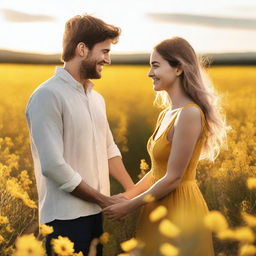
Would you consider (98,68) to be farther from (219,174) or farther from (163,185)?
(219,174)

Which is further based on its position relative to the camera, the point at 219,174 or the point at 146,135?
the point at 146,135

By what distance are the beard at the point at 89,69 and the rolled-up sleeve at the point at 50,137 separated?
0.78 feet

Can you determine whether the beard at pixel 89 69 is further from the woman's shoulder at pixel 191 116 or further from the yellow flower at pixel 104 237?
the yellow flower at pixel 104 237

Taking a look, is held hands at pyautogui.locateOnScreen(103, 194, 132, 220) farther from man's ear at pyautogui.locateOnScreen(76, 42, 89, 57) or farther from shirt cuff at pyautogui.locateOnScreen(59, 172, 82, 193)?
man's ear at pyautogui.locateOnScreen(76, 42, 89, 57)

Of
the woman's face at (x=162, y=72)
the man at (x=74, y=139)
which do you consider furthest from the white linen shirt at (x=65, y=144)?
the woman's face at (x=162, y=72)

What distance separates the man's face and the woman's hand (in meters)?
0.64

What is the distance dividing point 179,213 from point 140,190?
39 cm

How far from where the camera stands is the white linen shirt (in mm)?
2852

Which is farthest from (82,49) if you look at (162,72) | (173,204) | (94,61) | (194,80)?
(173,204)

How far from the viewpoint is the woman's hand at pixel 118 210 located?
2.98 meters

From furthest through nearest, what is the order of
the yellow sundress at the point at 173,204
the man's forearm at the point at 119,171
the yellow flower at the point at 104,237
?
the man's forearm at the point at 119,171 → the yellow sundress at the point at 173,204 → the yellow flower at the point at 104,237

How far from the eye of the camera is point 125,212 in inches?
118

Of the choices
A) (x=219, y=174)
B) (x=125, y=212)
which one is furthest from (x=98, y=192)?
(x=219, y=174)

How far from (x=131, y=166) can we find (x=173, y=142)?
2.67 m
